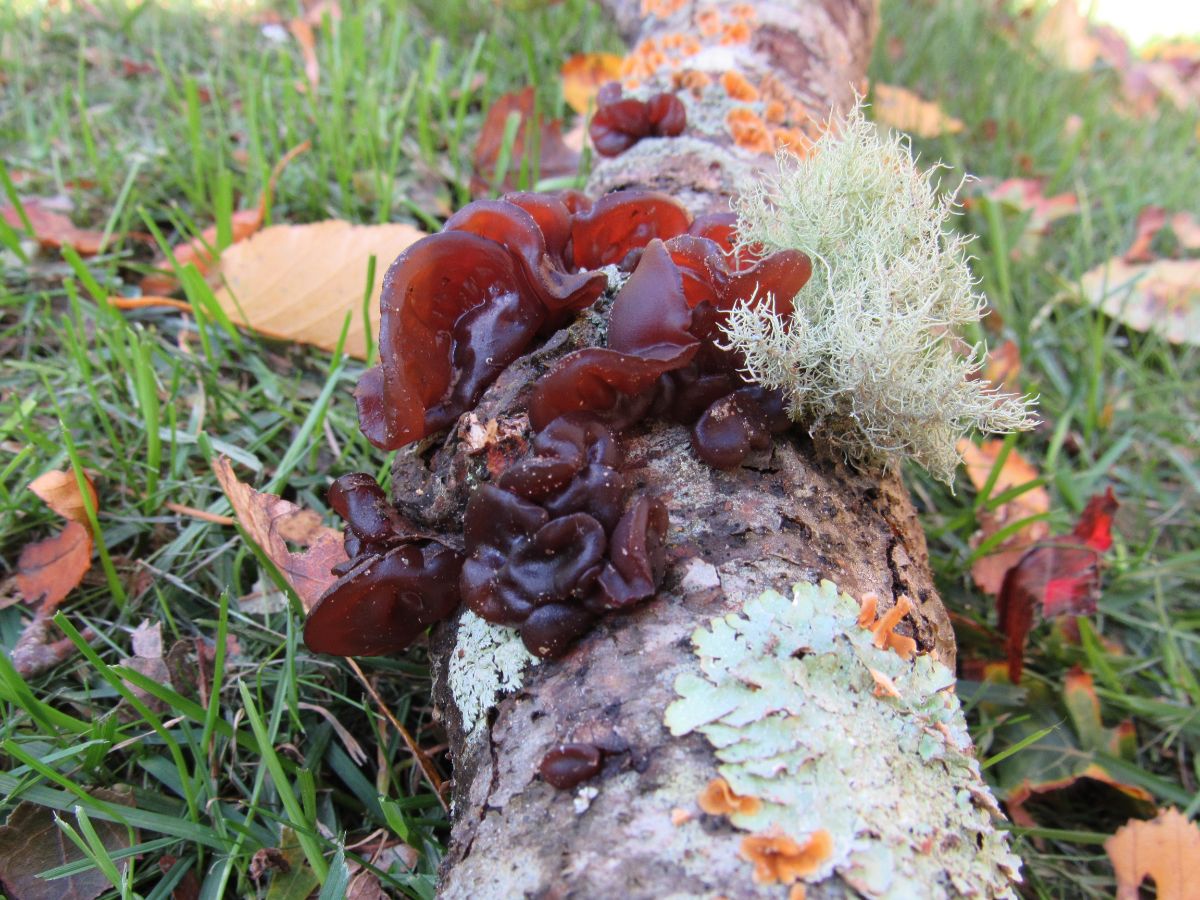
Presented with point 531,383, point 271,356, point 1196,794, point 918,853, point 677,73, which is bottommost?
point 1196,794

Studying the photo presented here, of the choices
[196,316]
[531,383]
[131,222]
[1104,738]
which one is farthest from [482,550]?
[131,222]

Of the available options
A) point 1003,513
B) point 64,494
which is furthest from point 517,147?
point 1003,513

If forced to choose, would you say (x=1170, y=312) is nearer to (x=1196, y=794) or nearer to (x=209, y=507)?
(x=1196, y=794)

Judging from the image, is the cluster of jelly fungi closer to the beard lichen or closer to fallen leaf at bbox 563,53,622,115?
the beard lichen

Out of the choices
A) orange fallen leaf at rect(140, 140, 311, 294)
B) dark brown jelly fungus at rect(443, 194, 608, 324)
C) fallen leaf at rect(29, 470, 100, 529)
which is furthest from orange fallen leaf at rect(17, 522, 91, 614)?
dark brown jelly fungus at rect(443, 194, 608, 324)

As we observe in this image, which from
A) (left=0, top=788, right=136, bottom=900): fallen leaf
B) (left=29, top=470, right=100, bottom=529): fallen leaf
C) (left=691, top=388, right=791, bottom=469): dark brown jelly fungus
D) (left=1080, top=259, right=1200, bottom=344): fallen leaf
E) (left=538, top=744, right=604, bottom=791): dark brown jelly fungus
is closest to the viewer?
(left=538, top=744, right=604, bottom=791): dark brown jelly fungus

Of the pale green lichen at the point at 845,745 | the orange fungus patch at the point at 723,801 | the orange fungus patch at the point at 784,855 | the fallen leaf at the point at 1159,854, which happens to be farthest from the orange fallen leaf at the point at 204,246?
the fallen leaf at the point at 1159,854
